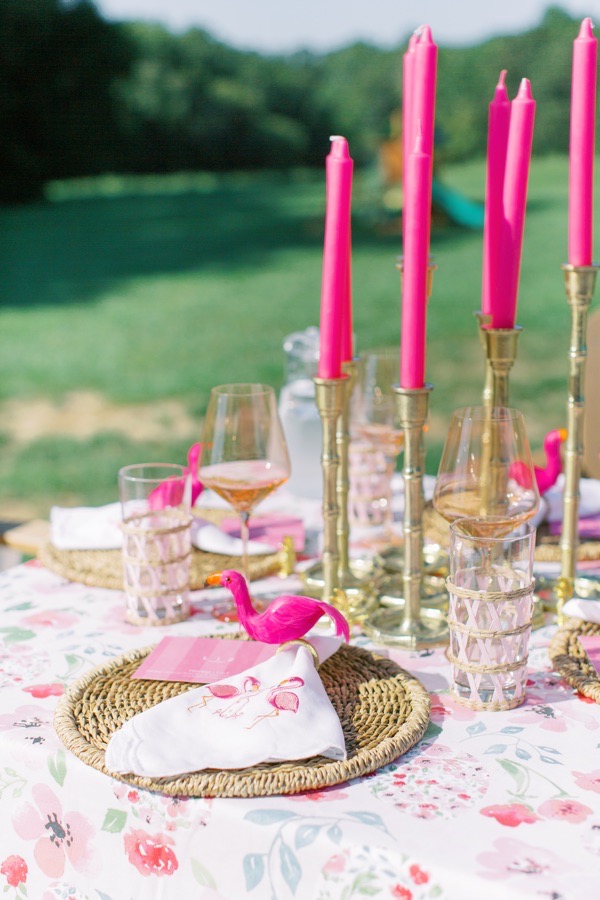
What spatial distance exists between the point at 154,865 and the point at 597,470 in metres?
1.18

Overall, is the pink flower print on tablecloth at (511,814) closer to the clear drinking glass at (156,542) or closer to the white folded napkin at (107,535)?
the clear drinking glass at (156,542)

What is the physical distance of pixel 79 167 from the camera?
700 cm

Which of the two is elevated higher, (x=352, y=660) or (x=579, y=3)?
(x=579, y=3)

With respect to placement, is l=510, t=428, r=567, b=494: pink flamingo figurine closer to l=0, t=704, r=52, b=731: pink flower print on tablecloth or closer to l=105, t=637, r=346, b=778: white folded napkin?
l=105, t=637, r=346, b=778: white folded napkin

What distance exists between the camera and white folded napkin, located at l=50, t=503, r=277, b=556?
4.27 feet

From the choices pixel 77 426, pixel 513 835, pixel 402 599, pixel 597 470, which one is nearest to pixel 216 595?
pixel 402 599

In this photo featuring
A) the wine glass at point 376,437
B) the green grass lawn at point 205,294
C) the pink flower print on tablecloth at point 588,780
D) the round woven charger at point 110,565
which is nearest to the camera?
the pink flower print on tablecloth at point 588,780

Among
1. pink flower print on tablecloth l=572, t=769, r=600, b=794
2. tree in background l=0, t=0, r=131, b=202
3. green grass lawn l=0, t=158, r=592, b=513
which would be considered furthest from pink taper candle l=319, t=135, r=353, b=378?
tree in background l=0, t=0, r=131, b=202

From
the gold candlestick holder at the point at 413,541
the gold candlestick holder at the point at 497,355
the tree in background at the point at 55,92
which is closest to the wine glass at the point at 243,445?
the gold candlestick holder at the point at 413,541

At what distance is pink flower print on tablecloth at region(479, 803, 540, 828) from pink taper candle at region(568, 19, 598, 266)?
58cm

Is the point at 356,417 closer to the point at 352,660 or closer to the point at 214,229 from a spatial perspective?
the point at 352,660

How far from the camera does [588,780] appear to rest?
77 centimetres

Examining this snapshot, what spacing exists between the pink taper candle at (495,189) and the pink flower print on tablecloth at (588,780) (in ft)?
1.68

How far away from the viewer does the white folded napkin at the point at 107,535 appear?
1.30 meters
